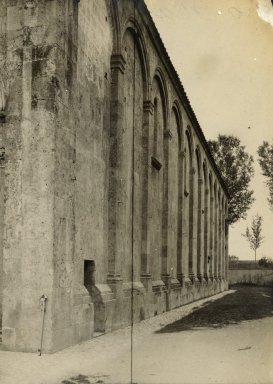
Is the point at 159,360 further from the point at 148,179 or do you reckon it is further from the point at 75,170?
the point at 148,179

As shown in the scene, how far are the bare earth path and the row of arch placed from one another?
2.35 metres

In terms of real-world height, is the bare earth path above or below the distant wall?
above

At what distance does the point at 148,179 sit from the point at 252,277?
140ft

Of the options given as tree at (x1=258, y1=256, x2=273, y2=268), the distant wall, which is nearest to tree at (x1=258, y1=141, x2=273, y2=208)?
the distant wall

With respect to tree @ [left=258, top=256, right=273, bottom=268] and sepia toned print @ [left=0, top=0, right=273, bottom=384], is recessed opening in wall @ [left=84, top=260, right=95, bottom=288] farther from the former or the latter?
tree @ [left=258, top=256, right=273, bottom=268]

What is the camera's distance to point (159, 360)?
7.39m

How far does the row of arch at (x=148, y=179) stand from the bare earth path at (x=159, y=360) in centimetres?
235

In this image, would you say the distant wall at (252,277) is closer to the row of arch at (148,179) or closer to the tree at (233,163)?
the tree at (233,163)

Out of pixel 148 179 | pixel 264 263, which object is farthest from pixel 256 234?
pixel 148 179

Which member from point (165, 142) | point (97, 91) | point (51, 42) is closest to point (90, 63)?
point (97, 91)

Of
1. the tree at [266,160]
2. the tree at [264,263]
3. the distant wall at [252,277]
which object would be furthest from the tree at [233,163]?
the tree at [264,263]

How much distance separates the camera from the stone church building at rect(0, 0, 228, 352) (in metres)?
8.20

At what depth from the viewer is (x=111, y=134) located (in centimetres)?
1162

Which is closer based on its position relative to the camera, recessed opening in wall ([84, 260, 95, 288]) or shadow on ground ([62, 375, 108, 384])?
shadow on ground ([62, 375, 108, 384])
